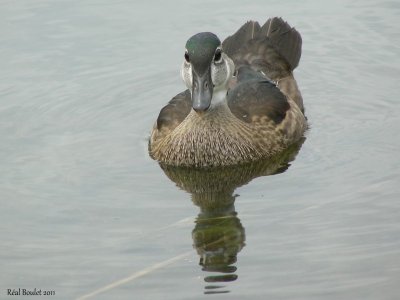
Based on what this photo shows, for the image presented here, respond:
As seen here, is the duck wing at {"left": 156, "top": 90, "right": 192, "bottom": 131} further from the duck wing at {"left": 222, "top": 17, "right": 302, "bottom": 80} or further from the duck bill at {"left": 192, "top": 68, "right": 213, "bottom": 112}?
the duck wing at {"left": 222, "top": 17, "right": 302, "bottom": 80}

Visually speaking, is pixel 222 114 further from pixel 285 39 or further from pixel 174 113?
pixel 285 39

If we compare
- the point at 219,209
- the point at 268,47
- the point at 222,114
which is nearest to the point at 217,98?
the point at 222,114

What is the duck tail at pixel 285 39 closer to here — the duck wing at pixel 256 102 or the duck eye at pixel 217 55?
the duck wing at pixel 256 102

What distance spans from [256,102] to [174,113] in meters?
0.98

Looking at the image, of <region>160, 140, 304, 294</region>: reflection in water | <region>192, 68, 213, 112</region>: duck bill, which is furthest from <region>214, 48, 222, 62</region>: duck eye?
<region>160, 140, 304, 294</region>: reflection in water

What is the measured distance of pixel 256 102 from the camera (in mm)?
13586

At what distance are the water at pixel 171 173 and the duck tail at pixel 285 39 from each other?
0.43 metres

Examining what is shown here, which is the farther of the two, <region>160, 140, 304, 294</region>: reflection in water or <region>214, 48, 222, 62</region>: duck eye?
<region>214, 48, 222, 62</region>: duck eye

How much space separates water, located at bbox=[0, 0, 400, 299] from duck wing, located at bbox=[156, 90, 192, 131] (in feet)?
1.25

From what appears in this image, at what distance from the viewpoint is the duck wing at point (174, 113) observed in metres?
13.4

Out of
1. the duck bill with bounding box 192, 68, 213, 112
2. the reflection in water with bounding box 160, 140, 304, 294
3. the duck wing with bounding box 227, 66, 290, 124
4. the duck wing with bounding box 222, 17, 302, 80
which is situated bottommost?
the reflection in water with bounding box 160, 140, 304, 294

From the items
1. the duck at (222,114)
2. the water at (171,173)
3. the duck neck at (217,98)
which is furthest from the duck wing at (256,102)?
the water at (171,173)

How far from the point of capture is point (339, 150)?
42.1ft

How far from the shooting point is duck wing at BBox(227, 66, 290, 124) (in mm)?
13516
